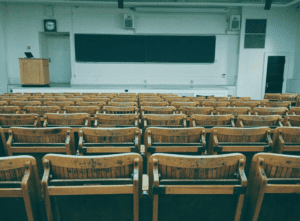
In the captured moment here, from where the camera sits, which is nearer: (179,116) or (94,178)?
(94,178)

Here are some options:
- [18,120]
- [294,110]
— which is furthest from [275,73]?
[18,120]

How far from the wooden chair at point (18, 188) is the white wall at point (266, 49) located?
10.7 metres

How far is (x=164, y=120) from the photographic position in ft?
9.22

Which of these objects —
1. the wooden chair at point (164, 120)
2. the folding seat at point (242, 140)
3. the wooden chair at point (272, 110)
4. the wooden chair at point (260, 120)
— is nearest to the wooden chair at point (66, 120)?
the wooden chair at point (164, 120)

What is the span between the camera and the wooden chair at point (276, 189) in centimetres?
130

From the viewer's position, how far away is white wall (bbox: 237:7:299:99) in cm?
1027

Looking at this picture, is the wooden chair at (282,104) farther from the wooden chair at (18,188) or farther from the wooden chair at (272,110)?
the wooden chair at (18,188)

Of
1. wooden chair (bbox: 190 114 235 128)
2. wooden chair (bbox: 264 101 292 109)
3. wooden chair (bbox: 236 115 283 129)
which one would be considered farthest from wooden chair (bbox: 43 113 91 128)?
wooden chair (bbox: 264 101 292 109)

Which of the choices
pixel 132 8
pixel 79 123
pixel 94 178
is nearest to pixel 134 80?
pixel 132 8

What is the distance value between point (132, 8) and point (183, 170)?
10233mm

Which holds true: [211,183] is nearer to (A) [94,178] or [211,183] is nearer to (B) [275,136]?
(A) [94,178]

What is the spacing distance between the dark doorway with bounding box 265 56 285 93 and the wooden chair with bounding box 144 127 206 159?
33.6 feet

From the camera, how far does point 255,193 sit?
1.40 m

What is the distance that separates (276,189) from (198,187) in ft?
1.48
